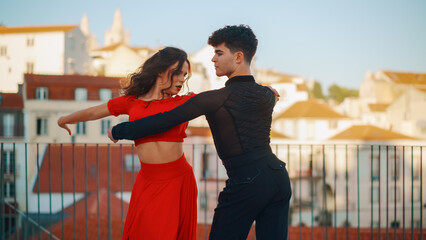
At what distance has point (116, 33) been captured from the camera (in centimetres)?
14125

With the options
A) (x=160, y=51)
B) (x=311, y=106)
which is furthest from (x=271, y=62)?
(x=160, y=51)

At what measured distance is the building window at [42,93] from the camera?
144 ft

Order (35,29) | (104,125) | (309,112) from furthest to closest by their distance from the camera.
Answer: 1. (35,29)
2. (309,112)
3. (104,125)

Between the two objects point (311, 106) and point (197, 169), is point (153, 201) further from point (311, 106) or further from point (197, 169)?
point (311, 106)

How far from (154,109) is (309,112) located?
56890 millimetres

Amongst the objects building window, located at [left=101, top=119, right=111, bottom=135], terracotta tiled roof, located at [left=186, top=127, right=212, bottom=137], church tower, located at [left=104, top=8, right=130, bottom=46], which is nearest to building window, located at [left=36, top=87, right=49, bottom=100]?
building window, located at [left=101, top=119, right=111, bottom=135]

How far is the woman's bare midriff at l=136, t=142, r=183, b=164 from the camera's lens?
262 centimetres

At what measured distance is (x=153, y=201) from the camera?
2.65 meters

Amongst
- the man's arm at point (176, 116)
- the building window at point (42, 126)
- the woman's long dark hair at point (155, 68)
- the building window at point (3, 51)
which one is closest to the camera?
the man's arm at point (176, 116)

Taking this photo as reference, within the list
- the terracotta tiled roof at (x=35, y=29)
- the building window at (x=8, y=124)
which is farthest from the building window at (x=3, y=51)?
the building window at (x=8, y=124)

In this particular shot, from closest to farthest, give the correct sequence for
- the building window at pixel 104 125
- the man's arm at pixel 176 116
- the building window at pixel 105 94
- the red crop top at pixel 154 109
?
1. the man's arm at pixel 176 116
2. the red crop top at pixel 154 109
3. the building window at pixel 104 125
4. the building window at pixel 105 94

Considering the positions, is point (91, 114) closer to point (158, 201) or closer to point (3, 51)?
point (158, 201)

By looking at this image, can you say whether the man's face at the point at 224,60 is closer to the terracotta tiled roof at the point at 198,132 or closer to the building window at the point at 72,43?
the terracotta tiled roof at the point at 198,132

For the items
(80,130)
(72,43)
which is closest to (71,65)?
(72,43)
